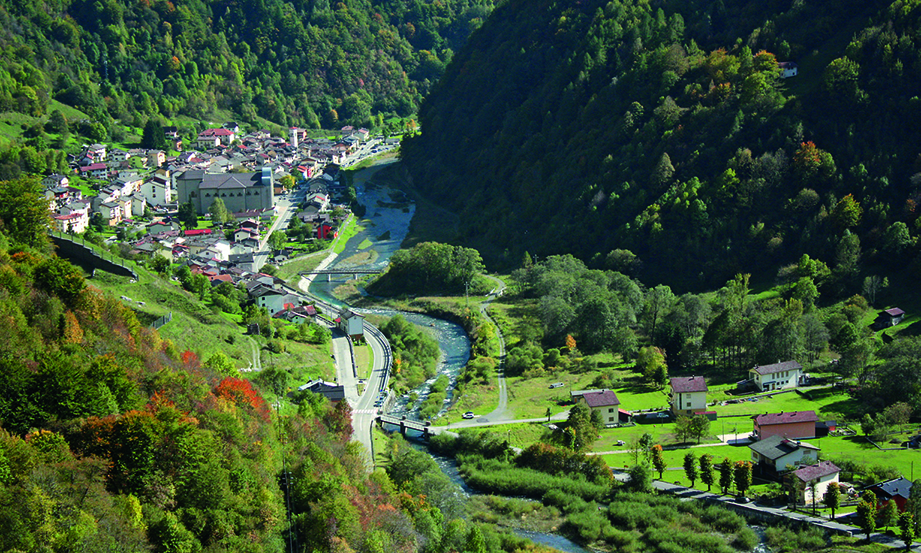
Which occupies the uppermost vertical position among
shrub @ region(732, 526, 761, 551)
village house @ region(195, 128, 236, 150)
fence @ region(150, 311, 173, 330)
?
village house @ region(195, 128, 236, 150)

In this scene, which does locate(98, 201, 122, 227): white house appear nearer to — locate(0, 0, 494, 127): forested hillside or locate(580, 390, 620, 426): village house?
locate(0, 0, 494, 127): forested hillside

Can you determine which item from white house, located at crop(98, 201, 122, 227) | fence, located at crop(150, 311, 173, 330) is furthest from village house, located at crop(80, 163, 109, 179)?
fence, located at crop(150, 311, 173, 330)

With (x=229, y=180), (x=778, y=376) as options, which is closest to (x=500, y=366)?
(x=778, y=376)

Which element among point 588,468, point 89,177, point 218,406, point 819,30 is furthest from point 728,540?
point 89,177

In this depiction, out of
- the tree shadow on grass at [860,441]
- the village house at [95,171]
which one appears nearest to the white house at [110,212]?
the village house at [95,171]

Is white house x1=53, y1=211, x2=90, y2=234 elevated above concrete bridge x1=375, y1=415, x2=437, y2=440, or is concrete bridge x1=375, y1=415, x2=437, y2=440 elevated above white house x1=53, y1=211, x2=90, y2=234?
white house x1=53, y1=211, x2=90, y2=234

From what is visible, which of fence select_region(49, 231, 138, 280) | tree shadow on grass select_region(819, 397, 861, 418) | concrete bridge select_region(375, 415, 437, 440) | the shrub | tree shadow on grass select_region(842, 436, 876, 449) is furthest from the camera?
fence select_region(49, 231, 138, 280)

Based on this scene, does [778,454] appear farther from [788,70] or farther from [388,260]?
[388,260]

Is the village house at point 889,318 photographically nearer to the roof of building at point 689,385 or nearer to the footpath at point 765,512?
the roof of building at point 689,385
